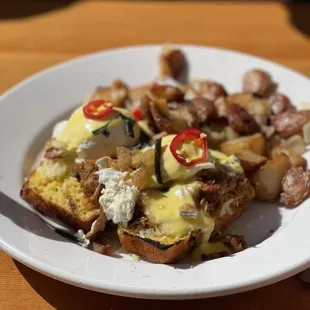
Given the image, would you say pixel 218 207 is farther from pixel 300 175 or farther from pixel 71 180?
pixel 71 180

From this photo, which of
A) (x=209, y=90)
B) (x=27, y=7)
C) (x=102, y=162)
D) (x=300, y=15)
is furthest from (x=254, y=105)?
(x=27, y=7)

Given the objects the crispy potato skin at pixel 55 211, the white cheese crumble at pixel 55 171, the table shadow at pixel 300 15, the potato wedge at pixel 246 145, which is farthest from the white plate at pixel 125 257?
the table shadow at pixel 300 15

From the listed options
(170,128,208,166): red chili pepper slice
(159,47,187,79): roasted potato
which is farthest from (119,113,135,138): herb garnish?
(159,47,187,79): roasted potato

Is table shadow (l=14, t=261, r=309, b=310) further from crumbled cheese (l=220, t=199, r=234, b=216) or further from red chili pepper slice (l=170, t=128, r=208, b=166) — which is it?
red chili pepper slice (l=170, t=128, r=208, b=166)

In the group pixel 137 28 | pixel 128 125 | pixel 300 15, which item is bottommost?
pixel 300 15

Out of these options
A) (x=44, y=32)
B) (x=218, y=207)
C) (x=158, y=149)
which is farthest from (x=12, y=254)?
(x=44, y=32)

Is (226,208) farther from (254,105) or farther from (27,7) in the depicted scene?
(27,7)

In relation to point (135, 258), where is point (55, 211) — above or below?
above
